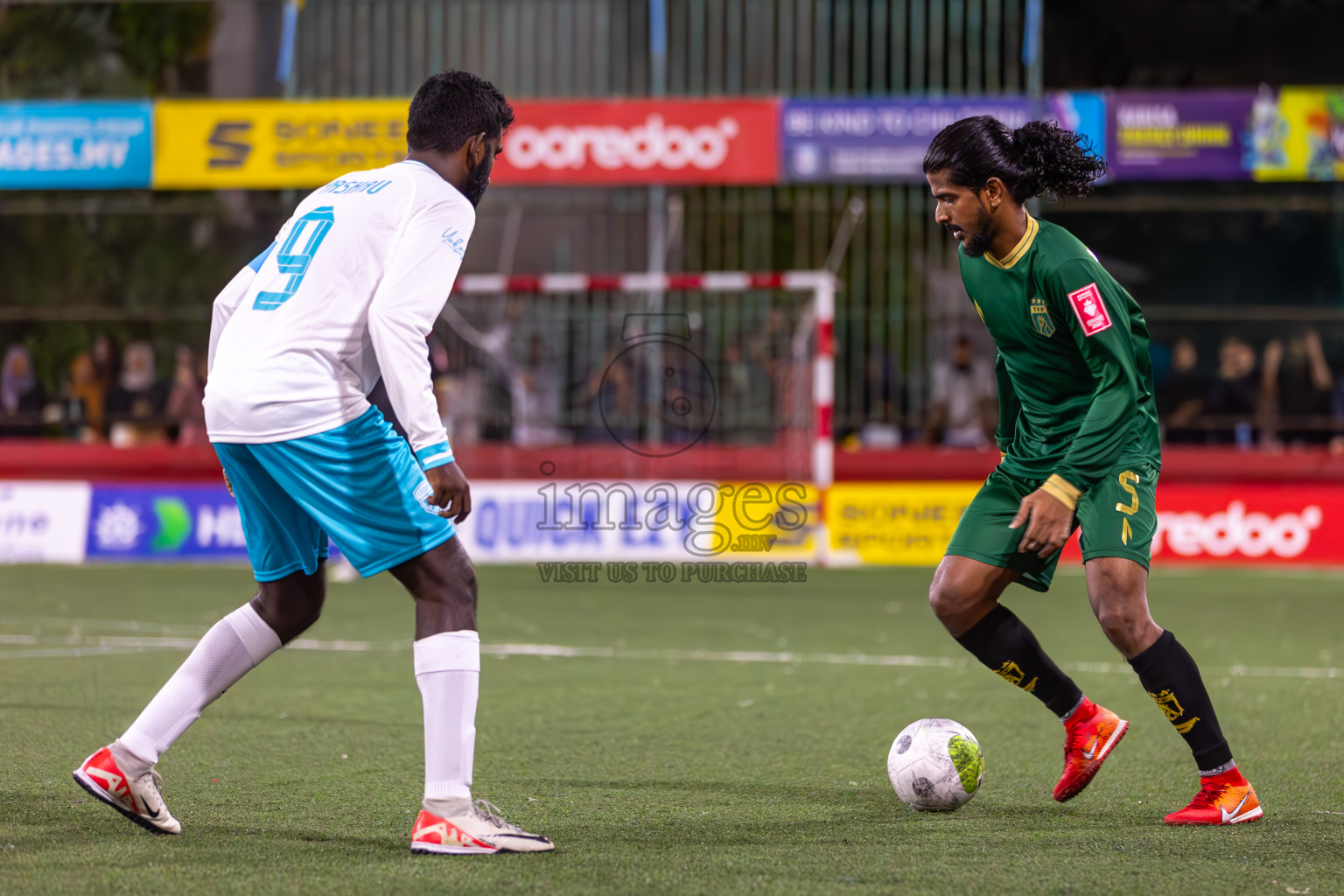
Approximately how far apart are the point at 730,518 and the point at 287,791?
8.61 metres

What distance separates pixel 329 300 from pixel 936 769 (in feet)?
7.49

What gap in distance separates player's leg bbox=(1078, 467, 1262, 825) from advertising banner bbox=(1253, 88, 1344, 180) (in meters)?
11.3

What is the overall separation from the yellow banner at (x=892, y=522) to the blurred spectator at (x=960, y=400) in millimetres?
1104

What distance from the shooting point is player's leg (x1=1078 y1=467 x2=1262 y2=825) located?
4.54 meters

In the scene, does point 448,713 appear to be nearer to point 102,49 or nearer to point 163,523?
point 163,523

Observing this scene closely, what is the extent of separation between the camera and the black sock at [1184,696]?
460 cm

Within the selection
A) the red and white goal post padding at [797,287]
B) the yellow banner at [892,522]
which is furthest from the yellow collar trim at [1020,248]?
the yellow banner at [892,522]

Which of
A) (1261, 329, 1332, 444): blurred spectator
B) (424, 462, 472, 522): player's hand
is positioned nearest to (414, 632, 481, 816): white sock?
(424, 462, 472, 522): player's hand

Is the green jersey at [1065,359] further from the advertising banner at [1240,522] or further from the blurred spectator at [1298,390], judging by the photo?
the blurred spectator at [1298,390]

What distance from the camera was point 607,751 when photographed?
225 inches

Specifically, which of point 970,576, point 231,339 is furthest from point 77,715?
point 970,576

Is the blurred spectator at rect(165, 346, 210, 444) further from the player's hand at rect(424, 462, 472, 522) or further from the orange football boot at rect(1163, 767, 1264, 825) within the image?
the orange football boot at rect(1163, 767, 1264, 825)

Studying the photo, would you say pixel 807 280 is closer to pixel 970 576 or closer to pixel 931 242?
pixel 931 242

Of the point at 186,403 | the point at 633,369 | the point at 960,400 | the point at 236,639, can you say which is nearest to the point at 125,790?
the point at 236,639
